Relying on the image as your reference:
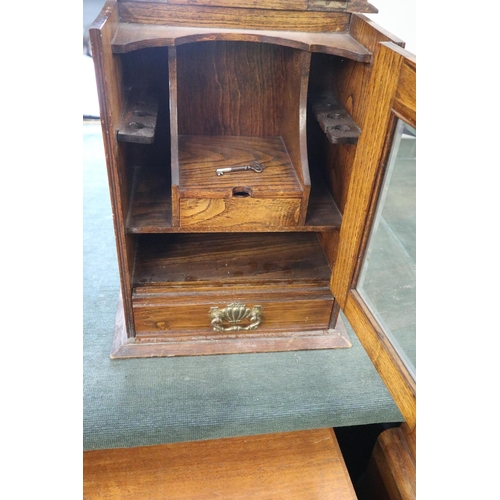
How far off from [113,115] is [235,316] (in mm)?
481

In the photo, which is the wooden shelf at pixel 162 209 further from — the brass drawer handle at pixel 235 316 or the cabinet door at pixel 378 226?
the brass drawer handle at pixel 235 316

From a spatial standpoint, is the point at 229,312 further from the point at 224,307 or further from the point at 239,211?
the point at 239,211

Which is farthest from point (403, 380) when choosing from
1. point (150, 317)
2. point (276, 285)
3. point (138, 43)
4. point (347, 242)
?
point (138, 43)

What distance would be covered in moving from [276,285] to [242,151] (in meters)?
0.29

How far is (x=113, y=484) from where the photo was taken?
2.83 ft

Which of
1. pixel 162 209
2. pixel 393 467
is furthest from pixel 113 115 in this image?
pixel 393 467

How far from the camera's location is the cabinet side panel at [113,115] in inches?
24.7

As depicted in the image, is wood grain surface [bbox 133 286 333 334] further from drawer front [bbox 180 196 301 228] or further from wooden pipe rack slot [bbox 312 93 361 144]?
wooden pipe rack slot [bbox 312 93 361 144]

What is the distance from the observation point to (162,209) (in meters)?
0.86

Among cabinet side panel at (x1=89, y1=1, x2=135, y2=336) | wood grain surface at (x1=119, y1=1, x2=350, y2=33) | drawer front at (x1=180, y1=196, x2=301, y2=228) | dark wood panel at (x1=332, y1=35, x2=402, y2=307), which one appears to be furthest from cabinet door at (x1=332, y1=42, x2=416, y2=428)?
cabinet side panel at (x1=89, y1=1, x2=135, y2=336)

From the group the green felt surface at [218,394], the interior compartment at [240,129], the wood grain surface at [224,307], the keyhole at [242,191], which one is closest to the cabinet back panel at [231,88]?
the interior compartment at [240,129]

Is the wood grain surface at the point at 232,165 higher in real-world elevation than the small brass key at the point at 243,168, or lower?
lower

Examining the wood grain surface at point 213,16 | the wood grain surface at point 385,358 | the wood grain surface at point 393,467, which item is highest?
the wood grain surface at point 213,16

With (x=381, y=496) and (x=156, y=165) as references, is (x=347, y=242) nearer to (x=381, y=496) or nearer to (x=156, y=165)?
(x=156, y=165)
